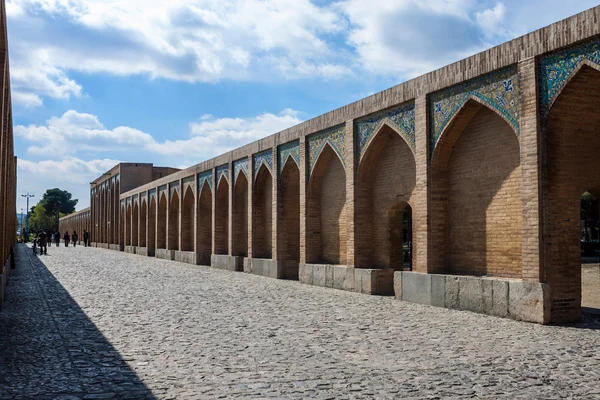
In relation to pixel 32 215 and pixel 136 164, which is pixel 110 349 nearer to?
pixel 136 164

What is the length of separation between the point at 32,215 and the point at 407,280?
103813mm

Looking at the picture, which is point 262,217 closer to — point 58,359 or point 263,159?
point 263,159

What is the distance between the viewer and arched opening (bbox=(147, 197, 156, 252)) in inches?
1378

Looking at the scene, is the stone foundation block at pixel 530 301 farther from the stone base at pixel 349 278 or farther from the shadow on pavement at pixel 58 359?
the shadow on pavement at pixel 58 359

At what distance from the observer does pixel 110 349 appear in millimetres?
6859

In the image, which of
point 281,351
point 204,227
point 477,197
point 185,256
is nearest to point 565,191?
point 477,197

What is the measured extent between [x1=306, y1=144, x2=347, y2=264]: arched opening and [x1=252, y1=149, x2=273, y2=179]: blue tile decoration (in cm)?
288

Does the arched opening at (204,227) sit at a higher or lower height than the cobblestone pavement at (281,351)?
higher

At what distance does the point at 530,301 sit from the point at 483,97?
3.42m

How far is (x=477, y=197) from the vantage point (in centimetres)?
1089

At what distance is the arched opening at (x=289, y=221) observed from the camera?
17.8 m

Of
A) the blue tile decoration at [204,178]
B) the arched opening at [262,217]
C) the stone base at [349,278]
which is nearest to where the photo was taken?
the stone base at [349,278]

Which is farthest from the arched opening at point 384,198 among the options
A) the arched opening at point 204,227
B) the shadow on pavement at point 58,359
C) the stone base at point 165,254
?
the stone base at point 165,254

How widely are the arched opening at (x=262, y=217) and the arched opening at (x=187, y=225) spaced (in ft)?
29.9
